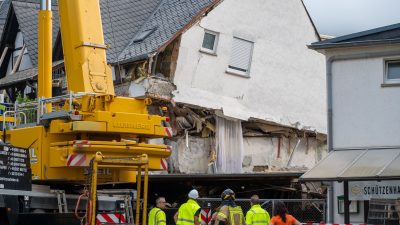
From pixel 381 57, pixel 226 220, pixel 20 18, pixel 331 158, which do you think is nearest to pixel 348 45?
pixel 381 57

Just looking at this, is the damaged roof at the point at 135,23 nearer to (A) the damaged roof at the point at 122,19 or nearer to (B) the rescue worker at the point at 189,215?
(A) the damaged roof at the point at 122,19

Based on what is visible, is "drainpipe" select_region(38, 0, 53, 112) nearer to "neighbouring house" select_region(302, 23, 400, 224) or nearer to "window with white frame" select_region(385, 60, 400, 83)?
"neighbouring house" select_region(302, 23, 400, 224)

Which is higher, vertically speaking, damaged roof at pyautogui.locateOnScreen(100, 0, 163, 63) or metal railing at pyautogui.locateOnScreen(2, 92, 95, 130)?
Result: damaged roof at pyautogui.locateOnScreen(100, 0, 163, 63)

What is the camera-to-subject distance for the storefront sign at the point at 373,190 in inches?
927

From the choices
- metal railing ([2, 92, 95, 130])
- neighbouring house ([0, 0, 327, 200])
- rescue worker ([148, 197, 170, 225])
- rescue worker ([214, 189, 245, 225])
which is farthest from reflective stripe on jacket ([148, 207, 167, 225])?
neighbouring house ([0, 0, 327, 200])

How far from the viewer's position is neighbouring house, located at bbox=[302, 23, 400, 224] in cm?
2378

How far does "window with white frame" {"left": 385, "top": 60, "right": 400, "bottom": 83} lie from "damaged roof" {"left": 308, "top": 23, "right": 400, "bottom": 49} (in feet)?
2.12

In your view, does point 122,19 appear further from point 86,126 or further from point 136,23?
point 86,126

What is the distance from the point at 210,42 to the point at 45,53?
11.9m

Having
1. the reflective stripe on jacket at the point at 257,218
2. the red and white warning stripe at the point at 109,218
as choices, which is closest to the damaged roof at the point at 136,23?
the red and white warning stripe at the point at 109,218

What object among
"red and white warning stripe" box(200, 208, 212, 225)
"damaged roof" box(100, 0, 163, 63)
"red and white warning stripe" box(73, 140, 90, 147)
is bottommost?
"red and white warning stripe" box(200, 208, 212, 225)

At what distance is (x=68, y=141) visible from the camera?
755 inches

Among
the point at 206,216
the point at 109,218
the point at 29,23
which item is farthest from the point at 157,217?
the point at 29,23

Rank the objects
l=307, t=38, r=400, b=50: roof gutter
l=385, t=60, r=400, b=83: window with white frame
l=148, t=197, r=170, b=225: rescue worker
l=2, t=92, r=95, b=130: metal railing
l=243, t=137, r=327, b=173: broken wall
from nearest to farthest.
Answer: l=148, t=197, r=170, b=225: rescue worker < l=2, t=92, r=95, b=130: metal railing < l=307, t=38, r=400, b=50: roof gutter < l=385, t=60, r=400, b=83: window with white frame < l=243, t=137, r=327, b=173: broken wall
